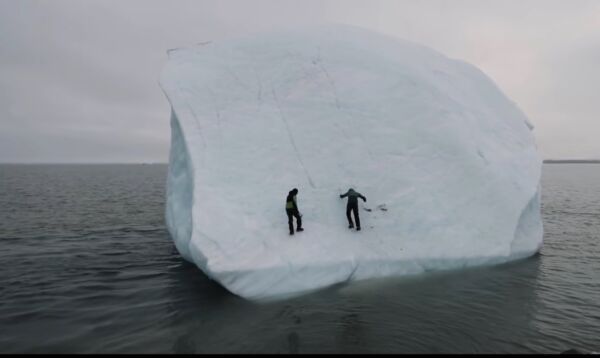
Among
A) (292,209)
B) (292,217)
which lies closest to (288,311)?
(292,217)

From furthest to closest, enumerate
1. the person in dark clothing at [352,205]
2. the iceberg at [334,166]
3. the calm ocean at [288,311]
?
1. the person in dark clothing at [352,205]
2. the iceberg at [334,166]
3. the calm ocean at [288,311]

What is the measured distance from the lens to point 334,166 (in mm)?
11203

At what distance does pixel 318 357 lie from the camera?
661 cm

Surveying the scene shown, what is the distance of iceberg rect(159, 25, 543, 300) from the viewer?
9.51 meters

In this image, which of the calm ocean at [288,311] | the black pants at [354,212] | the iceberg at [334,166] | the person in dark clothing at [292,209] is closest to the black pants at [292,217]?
the person in dark clothing at [292,209]

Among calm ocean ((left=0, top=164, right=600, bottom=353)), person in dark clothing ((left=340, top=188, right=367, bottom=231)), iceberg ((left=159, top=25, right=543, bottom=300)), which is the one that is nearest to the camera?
calm ocean ((left=0, top=164, right=600, bottom=353))

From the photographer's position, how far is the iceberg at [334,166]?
9508 mm

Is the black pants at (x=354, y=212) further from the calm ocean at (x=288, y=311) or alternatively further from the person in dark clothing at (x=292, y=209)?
the calm ocean at (x=288, y=311)

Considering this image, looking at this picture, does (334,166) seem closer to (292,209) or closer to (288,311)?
(292,209)

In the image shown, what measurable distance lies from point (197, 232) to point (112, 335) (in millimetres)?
2842

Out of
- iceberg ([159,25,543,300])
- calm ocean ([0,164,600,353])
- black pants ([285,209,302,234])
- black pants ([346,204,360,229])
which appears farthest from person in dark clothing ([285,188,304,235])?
calm ocean ([0,164,600,353])

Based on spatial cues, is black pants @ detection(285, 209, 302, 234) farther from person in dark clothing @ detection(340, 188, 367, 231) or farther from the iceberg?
person in dark clothing @ detection(340, 188, 367, 231)

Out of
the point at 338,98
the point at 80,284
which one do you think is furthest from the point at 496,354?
the point at 80,284

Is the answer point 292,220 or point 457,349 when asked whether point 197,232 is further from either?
point 457,349
